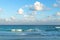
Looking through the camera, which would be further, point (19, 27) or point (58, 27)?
point (19, 27)

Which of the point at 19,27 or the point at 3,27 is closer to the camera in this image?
the point at 3,27

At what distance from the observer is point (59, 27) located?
96.0 ft

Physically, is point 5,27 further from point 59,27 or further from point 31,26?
point 59,27

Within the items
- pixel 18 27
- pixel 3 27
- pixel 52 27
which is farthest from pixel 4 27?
pixel 52 27

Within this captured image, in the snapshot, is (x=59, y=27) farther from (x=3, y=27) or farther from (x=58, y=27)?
(x=3, y=27)

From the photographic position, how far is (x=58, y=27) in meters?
29.6

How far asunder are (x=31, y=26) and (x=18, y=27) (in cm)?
244

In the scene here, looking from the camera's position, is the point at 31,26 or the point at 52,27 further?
the point at 31,26

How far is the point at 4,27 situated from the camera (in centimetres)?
2991

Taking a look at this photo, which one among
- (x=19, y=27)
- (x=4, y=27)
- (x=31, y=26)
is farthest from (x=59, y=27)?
(x=4, y=27)

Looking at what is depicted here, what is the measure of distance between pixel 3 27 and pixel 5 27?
0.35m

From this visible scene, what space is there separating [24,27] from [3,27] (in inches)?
151

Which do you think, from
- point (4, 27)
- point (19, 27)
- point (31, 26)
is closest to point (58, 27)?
point (31, 26)

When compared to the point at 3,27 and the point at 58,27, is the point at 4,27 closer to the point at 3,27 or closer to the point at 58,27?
the point at 3,27
